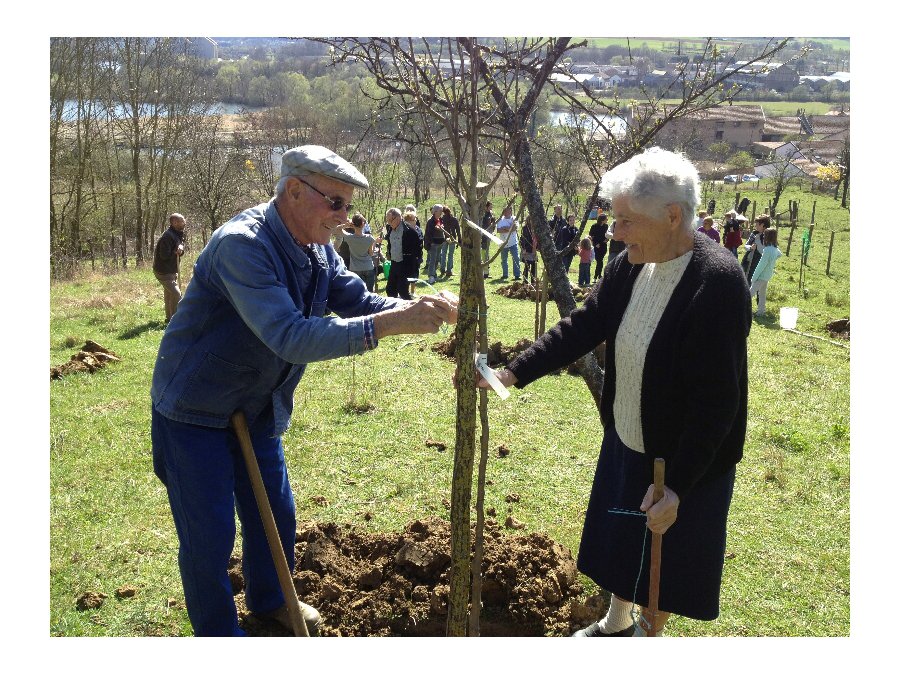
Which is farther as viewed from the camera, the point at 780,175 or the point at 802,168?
the point at 802,168

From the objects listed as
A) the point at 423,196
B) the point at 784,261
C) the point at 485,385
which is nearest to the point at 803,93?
the point at 423,196

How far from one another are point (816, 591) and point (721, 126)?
42749 mm

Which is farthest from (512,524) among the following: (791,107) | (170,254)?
(791,107)

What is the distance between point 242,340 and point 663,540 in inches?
64.6

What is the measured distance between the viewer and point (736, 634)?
355cm

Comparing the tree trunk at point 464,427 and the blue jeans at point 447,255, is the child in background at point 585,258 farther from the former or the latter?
the tree trunk at point 464,427

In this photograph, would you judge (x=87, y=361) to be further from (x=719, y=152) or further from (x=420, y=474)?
(x=719, y=152)

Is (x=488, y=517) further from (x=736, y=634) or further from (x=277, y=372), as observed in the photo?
(x=277, y=372)

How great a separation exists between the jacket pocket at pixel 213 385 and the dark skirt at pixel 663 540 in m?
1.38

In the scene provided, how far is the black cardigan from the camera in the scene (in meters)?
2.39

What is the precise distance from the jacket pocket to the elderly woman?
0.87 metres

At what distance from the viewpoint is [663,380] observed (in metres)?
2.53

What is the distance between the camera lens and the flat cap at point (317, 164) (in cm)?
253

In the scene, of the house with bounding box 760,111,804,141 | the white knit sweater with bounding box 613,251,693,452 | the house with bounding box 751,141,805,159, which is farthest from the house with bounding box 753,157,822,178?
the white knit sweater with bounding box 613,251,693,452
